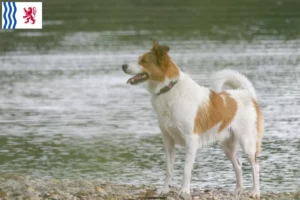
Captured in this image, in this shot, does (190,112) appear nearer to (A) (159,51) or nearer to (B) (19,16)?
(A) (159,51)

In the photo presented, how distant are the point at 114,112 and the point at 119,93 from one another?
232 cm

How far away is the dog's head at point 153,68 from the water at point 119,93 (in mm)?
2634

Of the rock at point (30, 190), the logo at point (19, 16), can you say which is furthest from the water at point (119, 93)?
the rock at point (30, 190)

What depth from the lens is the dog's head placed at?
34.1ft

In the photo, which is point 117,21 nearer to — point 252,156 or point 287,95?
point 287,95

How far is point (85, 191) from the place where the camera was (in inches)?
425

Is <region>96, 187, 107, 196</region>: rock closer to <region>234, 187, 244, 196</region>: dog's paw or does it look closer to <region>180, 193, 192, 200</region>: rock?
<region>180, 193, 192, 200</region>: rock

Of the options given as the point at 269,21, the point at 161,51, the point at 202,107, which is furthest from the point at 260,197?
the point at 269,21

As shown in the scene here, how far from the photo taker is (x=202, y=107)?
35.1ft

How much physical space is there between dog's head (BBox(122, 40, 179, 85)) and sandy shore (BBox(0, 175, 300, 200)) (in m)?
1.35

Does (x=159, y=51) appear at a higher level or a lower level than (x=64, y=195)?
higher

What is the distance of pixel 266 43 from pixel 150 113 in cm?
1292

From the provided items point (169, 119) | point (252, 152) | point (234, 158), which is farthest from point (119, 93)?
point (169, 119)

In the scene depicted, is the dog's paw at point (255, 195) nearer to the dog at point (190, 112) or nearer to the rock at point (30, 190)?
the dog at point (190, 112)
